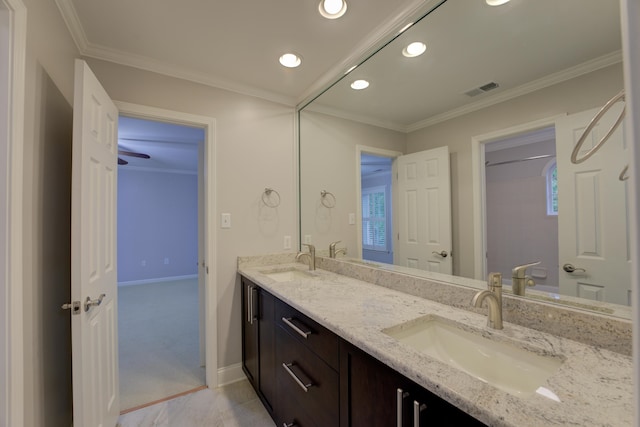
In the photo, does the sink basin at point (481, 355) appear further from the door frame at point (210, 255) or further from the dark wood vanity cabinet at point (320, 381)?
the door frame at point (210, 255)

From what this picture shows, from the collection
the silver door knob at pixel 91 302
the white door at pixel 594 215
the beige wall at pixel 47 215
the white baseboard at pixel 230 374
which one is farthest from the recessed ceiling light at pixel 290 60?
the white baseboard at pixel 230 374

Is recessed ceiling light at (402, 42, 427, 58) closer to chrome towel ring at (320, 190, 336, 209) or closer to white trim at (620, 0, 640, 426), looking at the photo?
chrome towel ring at (320, 190, 336, 209)

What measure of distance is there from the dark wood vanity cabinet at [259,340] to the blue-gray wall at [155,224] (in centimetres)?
461

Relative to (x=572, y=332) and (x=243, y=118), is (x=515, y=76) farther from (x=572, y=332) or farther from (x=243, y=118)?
(x=243, y=118)

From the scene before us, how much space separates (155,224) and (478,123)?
6174 mm

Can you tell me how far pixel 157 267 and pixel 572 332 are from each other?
21.5 ft

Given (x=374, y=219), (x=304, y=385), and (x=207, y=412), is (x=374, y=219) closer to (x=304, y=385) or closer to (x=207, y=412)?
(x=304, y=385)

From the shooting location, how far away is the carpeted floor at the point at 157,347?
2.06 metres

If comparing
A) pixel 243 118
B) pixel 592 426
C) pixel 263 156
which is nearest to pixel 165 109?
pixel 243 118

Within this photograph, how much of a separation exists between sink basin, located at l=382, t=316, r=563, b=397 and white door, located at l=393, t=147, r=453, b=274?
18.6 inches

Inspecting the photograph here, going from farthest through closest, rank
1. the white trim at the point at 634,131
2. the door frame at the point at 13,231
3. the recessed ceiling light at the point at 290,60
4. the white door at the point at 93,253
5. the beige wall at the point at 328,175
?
the beige wall at the point at 328,175 → the recessed ceiling light at the point at 290,60 → the white door at the point at 93,253 → the door frame at the point at 13,231 → the white trim at the point at 634,131

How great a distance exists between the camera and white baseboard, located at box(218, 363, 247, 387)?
2.11 m

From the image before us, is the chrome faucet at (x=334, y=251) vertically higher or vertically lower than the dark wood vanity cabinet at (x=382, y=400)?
higher

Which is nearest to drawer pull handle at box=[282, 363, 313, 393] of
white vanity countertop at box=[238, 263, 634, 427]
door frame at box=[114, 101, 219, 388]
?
white vanity countertop at box=[238, 263, 634, 427]
